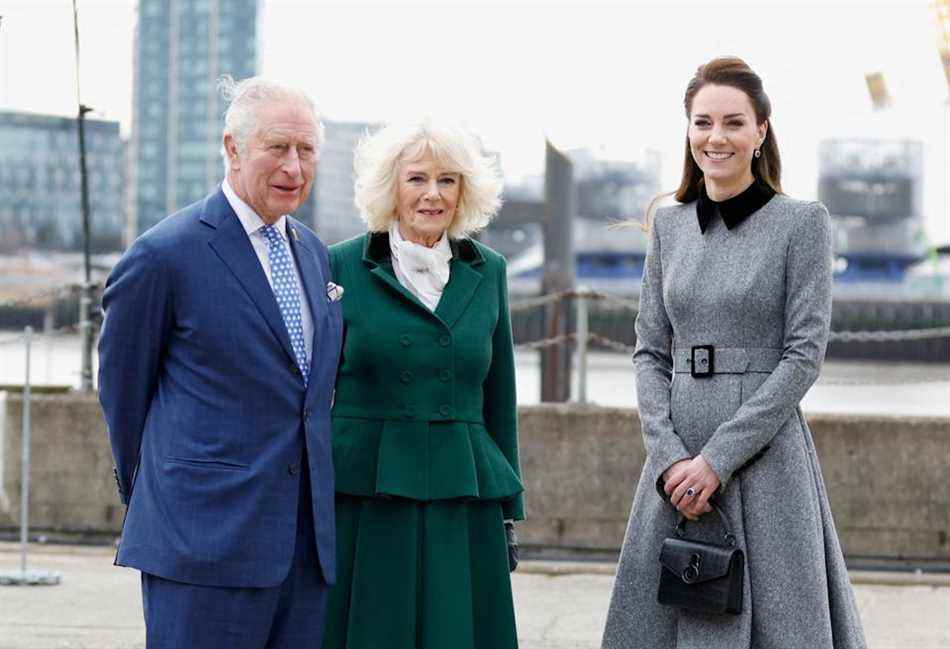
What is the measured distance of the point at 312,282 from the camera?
3.28 m

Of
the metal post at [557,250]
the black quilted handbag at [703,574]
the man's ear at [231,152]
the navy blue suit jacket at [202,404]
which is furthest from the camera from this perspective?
the metal post at [557,250]

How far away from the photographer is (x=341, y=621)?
3676mm

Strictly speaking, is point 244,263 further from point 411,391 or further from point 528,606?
point 528,606

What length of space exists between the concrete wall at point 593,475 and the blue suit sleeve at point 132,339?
4.59m

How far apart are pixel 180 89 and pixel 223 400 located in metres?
130

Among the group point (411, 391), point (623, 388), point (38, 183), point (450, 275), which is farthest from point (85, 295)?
point (38, 183)

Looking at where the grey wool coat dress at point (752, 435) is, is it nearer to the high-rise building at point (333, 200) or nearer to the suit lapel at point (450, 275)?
the suit lapel at point (450, 275)

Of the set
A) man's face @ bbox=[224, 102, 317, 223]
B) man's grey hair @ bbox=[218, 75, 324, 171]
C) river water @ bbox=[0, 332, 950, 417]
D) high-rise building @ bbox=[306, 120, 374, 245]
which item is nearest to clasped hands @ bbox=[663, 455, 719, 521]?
man's face @ bbox=[224, 102, 317, 223]

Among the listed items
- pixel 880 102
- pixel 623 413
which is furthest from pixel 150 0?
pixel 623 413

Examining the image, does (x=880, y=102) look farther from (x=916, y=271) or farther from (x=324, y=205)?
(x=324, y=205)

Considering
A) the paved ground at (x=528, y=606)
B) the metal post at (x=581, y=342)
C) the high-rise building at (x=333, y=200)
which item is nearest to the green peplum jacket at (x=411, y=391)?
the paved ground at (x=528, y=606)

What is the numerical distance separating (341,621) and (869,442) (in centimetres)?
449

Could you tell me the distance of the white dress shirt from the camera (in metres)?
3.17

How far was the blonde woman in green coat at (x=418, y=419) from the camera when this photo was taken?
143 inches
